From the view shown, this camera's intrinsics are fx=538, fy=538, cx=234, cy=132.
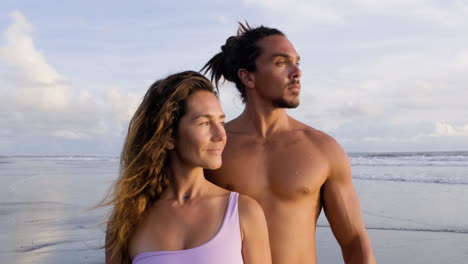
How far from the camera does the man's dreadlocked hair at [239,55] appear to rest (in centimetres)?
338

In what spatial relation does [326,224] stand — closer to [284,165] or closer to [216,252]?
[284,165]

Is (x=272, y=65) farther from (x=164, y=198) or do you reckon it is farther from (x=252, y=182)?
(x=164, y=198)

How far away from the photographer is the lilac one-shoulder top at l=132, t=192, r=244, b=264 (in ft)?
7.43

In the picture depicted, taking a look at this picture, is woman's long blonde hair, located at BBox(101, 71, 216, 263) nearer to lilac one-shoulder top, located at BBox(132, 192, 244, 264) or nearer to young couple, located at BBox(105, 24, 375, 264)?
young couple, located at BBox(105, 24, 375, 264)

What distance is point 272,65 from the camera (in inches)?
127

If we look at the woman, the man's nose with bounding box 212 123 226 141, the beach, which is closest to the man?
the woman

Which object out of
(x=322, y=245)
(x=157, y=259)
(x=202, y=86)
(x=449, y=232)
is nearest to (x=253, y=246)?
(x=157, y=259)

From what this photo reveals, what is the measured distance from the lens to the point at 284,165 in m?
3.20

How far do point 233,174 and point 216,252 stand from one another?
3.22 ft

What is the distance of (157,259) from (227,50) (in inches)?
69.1

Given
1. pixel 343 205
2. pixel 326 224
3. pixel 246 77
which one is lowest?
pixel 326 224

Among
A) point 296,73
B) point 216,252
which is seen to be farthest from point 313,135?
point 216,252

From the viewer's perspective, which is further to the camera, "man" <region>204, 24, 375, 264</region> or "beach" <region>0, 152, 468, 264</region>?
"beach" <region>0, 152, 468, 264</region>

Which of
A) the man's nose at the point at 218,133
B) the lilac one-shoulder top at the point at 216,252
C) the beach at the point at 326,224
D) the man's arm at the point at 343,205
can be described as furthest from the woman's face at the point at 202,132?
the beach at the point at 326,224
